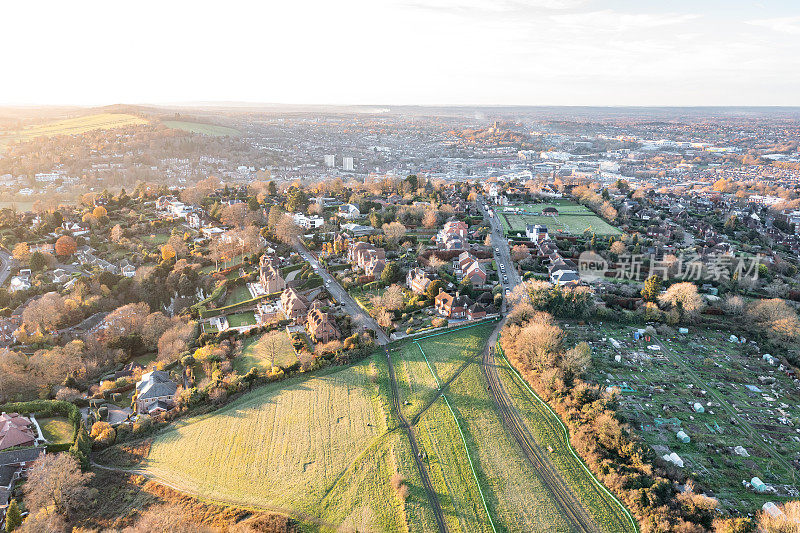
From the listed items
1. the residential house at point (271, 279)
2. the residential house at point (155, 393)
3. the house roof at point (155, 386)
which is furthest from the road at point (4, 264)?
the residential house at point (155, 393)

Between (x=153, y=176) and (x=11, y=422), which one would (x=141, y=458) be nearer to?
(x=11, y=422)

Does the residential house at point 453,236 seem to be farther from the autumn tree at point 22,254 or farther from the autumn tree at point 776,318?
the autumn tree at point 22,254

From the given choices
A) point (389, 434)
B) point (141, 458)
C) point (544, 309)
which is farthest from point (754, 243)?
point (141, 458)

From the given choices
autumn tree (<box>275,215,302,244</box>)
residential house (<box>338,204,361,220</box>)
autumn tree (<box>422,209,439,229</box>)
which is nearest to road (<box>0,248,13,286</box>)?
autumn tree (<box>275,215,302,244</box>)

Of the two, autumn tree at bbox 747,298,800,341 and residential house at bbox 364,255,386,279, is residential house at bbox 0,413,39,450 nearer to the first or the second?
residential house at bbox 364,255,386,279

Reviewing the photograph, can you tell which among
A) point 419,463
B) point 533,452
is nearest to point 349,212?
point 419,463

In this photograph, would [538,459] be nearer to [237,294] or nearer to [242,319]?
[242,319]

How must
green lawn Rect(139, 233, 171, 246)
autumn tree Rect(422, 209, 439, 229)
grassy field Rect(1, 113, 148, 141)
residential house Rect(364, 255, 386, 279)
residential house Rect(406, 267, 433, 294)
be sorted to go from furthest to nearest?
grassy field Rect(1, 113, 148, 141), autumn tree Rect(422, 209, 439, 229), green lawn Rect(139, 233, 171, 246), residential house Rect(364, 255, 386, 279), residential house Rect(406, 267, 433, 294)
